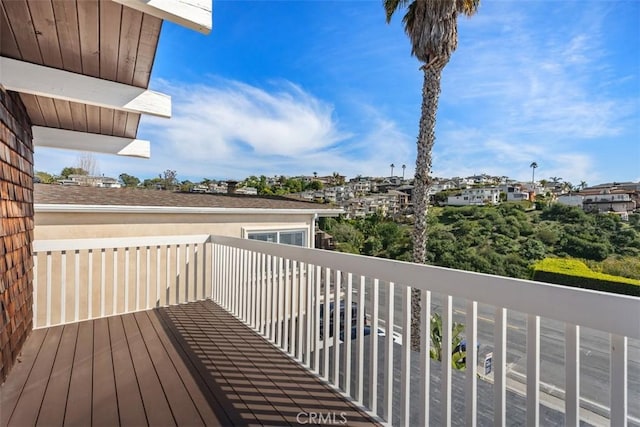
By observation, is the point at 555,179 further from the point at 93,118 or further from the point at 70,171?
the point at 70,171

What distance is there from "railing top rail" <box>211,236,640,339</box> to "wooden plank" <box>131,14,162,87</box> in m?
1.93

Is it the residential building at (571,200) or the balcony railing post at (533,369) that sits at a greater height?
the residential building at (571,200)

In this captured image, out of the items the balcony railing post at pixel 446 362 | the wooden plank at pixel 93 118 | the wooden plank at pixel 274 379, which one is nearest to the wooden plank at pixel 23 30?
the wooden plank at pixel 93 118

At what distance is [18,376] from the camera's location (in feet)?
7.74

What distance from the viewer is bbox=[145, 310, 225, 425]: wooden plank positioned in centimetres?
192

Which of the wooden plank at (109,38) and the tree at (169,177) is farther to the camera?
the tree at (169,177)

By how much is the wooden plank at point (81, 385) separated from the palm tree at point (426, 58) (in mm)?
6349

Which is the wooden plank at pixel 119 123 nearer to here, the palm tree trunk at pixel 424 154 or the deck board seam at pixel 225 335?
the deck board seam at pixel 225 335

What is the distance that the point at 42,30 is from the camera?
1.96 m

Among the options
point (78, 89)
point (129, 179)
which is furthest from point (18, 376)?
point (129, 179)

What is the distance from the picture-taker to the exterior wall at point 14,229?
2.30 meters

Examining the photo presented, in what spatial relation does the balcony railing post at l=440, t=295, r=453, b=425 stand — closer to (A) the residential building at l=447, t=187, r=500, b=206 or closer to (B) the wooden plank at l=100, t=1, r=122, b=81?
(B) the wooden plank at l=100, t=1, r=122, b=81

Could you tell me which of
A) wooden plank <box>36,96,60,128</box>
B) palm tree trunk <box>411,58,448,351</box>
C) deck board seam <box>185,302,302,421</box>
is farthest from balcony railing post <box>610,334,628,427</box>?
palm tree trunk <box>411,58,448,351</box>

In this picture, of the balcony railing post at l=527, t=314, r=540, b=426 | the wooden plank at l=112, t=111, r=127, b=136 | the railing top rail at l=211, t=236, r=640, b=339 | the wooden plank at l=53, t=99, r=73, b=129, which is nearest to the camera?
the railing top rail at l=211, t=236, r=640, b=339
